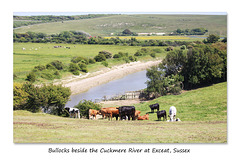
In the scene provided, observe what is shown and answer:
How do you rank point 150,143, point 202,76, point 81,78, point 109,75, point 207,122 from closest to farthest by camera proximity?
point 150,143 → point 207,122 → point 202,76 → point 81,78 → point 109,75

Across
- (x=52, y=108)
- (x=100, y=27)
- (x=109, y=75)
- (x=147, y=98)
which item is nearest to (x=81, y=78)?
(x=109, y=75)

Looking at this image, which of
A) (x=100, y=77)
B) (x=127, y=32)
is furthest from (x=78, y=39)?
(x=100, y=77)

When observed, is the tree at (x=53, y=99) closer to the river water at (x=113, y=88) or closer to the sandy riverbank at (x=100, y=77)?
the river water at (x=113, y=88)

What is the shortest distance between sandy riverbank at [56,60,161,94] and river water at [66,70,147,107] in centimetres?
118

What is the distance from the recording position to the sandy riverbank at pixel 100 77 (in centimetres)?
4203

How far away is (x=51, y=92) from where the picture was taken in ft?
76.7

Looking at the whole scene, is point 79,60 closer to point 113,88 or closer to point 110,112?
point 113,88

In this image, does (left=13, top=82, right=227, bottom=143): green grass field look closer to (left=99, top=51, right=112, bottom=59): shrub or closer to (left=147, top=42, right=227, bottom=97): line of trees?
(left=147, top=42, right=227, bottom=97): line of trees

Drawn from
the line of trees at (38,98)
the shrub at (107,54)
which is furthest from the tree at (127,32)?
the line of trees at (38,98)

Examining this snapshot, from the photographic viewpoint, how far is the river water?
3719cm

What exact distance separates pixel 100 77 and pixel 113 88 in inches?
283

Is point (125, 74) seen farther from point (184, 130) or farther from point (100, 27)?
point (184, 130)
